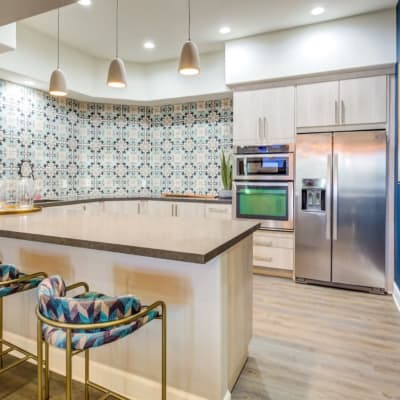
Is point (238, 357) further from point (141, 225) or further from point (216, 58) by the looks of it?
point (216, 58)

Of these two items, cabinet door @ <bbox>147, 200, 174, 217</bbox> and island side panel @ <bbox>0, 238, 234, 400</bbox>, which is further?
cabinet door @ <bbox>147, 200, 174, 217</bbox>

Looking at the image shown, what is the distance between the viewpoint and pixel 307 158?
353 centimetres

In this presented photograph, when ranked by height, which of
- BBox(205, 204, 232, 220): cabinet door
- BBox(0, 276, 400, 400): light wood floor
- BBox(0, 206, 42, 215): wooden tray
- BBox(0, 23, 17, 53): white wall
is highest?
BBox(0, 23, 17, 53): white wall

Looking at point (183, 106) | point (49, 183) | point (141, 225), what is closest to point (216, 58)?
point (183, 106)

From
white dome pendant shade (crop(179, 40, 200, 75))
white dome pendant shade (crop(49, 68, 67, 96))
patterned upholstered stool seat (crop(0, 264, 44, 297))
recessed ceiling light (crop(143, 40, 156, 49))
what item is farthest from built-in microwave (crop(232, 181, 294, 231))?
patterned upholstered stool seat (crop(0, 264, 44, 297))

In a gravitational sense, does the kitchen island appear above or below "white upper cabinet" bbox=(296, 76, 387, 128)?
below

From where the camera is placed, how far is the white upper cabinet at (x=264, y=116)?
365 centimetres

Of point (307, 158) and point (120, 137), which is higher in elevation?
point (120, 137)

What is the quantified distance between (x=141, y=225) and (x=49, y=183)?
2.94 meters

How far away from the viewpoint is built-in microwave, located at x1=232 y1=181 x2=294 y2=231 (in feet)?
12.1

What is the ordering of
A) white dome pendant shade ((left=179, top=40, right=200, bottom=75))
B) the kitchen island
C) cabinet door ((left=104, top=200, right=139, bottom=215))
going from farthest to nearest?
1. cabinet door ((left=104, top=200, right=139, bottom=215))
2. white dome pendant shade ((left=179, top=40, right=200, bottom=75))
3. the kitchen island

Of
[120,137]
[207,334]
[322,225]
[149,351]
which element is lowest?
[149,351]

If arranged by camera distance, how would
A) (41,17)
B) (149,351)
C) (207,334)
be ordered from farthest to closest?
(41,17) → (149,351) → (207,334)

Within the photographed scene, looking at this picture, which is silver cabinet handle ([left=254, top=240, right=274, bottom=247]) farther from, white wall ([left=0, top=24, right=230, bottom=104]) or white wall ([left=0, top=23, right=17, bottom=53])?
white wall ([left=0, top=23, right=17, bottom=53])
